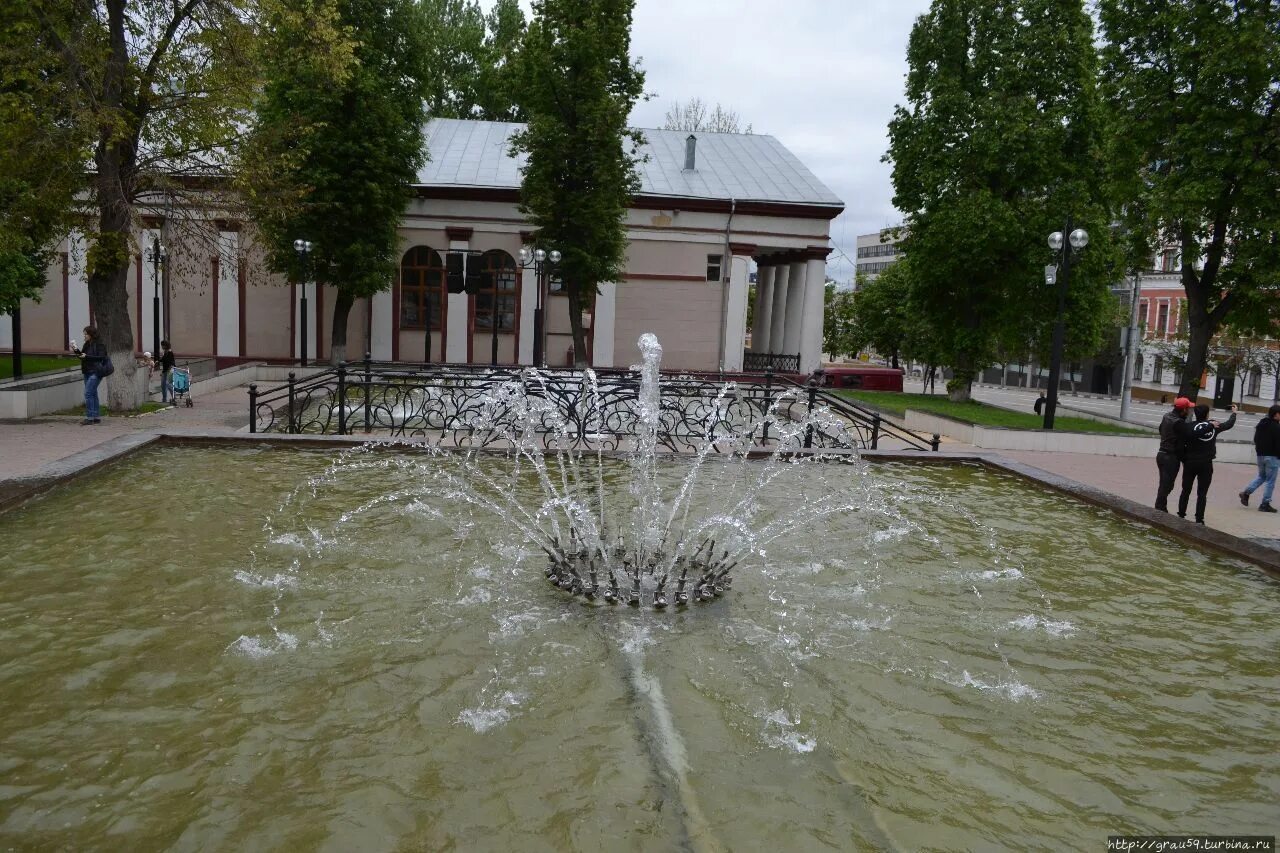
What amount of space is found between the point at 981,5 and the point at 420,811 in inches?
1112

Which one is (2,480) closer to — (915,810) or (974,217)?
(915,810)

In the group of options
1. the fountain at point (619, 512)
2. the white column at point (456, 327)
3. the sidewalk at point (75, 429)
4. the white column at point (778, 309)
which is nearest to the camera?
the fountain at point (619, 512)

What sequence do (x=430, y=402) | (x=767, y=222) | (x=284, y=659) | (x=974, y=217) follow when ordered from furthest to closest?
(x=767, y=222)
(x=974, y=217)
(x=430, y=402)
(x=284, y=659)

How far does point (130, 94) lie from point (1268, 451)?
1866cm

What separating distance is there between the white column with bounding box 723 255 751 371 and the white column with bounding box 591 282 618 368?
157 inches

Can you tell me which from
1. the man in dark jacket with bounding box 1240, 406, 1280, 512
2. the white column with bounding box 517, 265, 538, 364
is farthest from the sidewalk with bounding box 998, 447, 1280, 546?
the white column with bounding box 517, 265, 538, 364

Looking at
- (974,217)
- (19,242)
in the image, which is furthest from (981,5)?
(19,242)

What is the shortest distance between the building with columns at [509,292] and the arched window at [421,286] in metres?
0.04

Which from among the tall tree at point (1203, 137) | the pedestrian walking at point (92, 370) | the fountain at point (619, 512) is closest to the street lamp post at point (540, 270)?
the fountain at point (619, 512)

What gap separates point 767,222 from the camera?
104ft

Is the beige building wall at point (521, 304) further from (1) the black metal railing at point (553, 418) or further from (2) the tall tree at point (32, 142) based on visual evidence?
(1) the black metal railing at point (553, 418)

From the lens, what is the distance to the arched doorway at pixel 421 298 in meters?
31.5

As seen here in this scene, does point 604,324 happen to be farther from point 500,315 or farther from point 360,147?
point 360,147

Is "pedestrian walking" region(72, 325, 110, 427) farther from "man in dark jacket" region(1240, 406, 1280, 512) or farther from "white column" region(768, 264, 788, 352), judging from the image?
"white column" region(768, 264, 788, 352)
